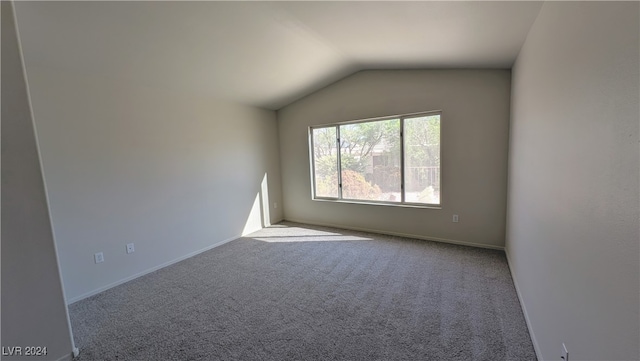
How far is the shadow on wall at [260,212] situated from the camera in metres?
4.79

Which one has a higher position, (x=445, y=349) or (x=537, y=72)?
(x=537, y=72)

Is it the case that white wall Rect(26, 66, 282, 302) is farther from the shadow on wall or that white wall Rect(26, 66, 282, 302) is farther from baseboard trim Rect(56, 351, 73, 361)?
baseboard trim Rect(56, 351, 73, 361)

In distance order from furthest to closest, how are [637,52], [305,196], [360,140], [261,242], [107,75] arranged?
[305,196]
[360,140]
[261,242]
[107,75]
[637,52]

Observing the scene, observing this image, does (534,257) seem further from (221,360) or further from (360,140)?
(360,140)

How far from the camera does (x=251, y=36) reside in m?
2.74

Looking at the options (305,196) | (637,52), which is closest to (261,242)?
(305,196)

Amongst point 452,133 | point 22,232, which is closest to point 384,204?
point 452,133

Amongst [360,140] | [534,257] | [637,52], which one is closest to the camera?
[637,52]

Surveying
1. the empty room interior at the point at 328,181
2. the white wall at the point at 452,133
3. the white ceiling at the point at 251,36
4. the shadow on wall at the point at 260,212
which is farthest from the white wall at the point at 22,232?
the white wall at the point at 452,133

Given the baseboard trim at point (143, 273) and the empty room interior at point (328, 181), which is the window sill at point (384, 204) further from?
the baseboard trim at point (143, 273)

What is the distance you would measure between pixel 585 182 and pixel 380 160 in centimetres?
329

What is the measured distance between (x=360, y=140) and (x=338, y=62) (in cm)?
137

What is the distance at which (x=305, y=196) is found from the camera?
5238 mm

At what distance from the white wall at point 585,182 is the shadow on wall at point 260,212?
4053mm
